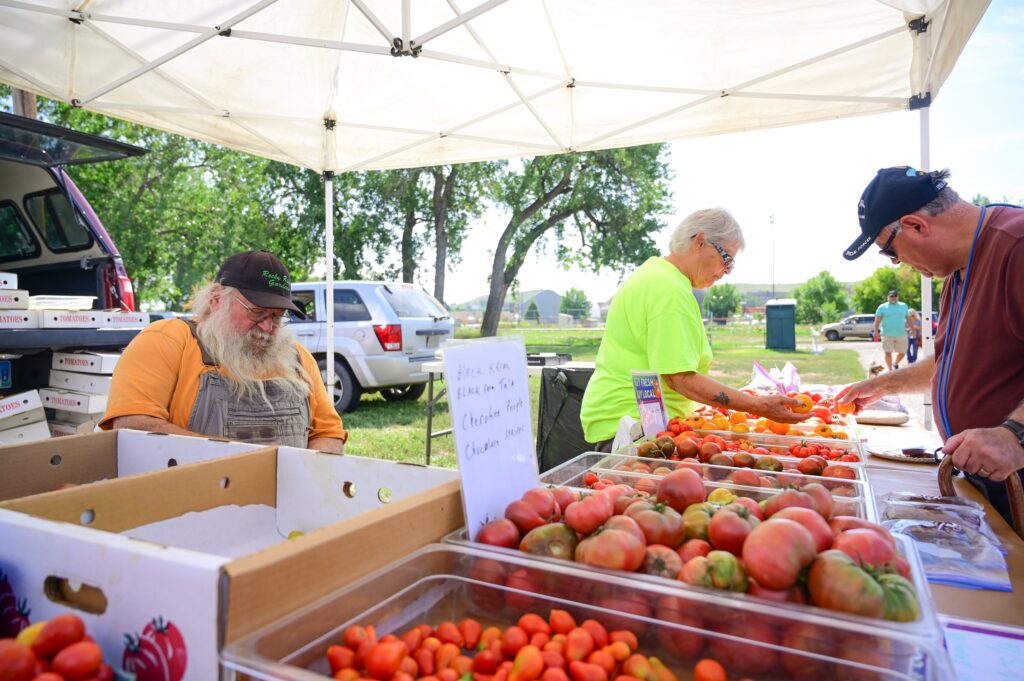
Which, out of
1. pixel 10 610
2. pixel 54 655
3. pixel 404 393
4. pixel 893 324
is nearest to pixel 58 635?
pixel 54 655

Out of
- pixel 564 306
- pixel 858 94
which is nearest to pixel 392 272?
pixel 858 94

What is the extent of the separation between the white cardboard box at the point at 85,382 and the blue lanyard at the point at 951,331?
4336mm

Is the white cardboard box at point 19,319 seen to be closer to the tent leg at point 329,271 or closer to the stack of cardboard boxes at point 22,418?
the stack of cardboard boxes at point 22,418

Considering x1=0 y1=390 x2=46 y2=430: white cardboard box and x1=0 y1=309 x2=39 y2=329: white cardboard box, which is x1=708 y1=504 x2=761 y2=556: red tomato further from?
x1=0 y1=309 x2=39 y2=329: white cardboard box

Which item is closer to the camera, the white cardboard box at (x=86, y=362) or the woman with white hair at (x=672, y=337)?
the woman with white hair at (x=672, y=337)

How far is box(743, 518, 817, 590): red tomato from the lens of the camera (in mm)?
978

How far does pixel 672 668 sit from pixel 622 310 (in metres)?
2.01

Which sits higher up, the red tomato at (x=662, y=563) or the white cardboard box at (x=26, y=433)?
the red tomato at (x=662, y=563)

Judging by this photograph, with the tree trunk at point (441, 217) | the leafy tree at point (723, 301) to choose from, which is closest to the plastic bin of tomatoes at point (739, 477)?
the tree trunk at point (441, 217)

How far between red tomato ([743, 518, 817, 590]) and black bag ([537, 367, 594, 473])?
3515mm

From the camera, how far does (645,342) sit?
2785mm

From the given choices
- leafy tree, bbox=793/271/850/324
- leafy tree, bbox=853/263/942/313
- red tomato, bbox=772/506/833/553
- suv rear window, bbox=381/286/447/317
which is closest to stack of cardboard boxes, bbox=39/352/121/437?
red tomato, bbox=772/506/833/553

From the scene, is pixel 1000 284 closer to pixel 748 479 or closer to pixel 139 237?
pixel 748 479

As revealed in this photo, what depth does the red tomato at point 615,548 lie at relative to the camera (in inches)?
41.6
